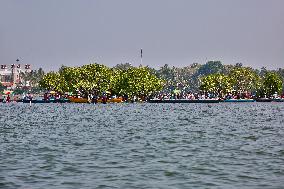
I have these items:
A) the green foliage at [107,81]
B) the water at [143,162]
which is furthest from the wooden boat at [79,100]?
the water at [143,162]

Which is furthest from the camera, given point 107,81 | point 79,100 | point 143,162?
point 79,100

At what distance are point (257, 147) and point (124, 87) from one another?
152 meters

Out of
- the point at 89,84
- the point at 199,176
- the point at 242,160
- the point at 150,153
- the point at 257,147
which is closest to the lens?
the point at 199,176

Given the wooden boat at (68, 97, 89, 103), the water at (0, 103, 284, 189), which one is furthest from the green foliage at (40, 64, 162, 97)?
the water at (0, 103, 284, 189)

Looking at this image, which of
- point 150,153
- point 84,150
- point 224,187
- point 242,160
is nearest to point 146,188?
point 224,187

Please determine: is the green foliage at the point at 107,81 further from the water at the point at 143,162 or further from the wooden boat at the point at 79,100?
the water at the point at 143,162

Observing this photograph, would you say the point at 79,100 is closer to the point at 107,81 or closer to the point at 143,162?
the point at 107,81

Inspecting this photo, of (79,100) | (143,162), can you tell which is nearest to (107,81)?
(79,100)

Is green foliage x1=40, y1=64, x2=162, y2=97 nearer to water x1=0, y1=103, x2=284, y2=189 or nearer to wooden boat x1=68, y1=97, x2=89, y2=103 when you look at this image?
wooden boat x1=68, y1=97, x2=89, y2=103

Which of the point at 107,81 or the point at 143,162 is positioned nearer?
the point at 143,162

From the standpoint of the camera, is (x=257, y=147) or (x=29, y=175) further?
(x=257, y=147)

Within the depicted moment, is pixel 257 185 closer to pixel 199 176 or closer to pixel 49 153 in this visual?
pixel 199 176

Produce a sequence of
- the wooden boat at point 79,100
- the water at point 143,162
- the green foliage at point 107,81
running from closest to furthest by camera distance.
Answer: the water at point 143,162 → the green foliage at point 107,81 → the wooden boat at point 79,100

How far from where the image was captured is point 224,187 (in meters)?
21.1
